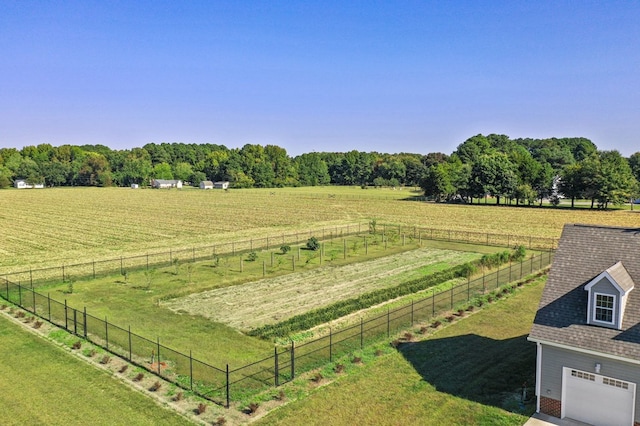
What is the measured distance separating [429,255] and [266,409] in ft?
103

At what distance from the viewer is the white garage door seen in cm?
1402

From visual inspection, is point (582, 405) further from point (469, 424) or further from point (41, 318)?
point (41, 318)

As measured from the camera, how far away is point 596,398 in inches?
571

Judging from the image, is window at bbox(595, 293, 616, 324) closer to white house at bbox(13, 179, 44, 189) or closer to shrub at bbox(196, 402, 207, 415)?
shrub at bbox(196, 402, 207, 415)

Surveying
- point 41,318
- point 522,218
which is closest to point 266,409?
point 41,318

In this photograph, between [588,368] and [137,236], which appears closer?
[588,368]

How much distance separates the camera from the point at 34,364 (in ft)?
A: 63.3

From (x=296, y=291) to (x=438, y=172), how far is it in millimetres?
87439

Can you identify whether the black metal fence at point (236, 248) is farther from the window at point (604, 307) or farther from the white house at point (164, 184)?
the white house at point (164, 184)

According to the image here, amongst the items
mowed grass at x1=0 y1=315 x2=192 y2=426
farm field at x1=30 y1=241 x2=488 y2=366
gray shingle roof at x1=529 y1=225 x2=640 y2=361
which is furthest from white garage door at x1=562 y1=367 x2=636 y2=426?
mowed grass at x1=0 y1=315 x2=192 y2=426

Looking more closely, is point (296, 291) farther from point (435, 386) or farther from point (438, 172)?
point (438, 172)

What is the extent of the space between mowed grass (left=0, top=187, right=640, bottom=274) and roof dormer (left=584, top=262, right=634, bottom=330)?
39.3 metres

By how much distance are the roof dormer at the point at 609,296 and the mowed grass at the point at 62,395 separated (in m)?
13.4

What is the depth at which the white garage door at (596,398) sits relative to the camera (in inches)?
552
